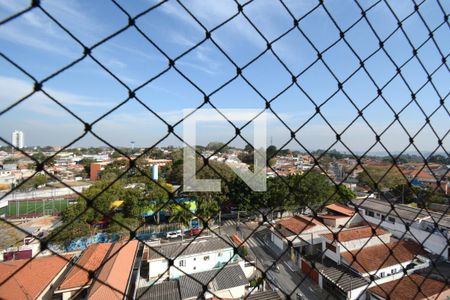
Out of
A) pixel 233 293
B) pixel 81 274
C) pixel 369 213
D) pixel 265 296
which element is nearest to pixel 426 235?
pixel 369 213

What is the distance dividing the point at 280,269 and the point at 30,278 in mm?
4160

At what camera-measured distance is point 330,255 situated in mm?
5301

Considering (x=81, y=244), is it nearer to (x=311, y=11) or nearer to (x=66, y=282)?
(x=66, y=282)

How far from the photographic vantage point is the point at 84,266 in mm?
4242

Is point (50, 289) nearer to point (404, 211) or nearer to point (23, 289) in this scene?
point (23, 289)

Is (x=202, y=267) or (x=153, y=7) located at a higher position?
(x=153, y=7)

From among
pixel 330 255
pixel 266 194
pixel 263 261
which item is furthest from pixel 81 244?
pixel 330 255

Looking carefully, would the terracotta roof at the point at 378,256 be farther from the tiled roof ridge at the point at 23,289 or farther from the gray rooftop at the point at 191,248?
the tiled roof ridge at the point at 23,289

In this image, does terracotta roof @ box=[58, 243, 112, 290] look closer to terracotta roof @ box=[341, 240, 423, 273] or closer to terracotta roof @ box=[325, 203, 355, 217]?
terracotta roof @ box=[341, 240, 423, 273]

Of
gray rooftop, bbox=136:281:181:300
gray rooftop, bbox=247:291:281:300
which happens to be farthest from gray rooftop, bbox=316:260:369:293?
gray rooftop, bbox=136:281:181:300

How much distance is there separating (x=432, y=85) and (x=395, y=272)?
5.06 m

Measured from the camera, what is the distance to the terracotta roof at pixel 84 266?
3475 millimetres

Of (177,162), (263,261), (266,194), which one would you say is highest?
(177,162)

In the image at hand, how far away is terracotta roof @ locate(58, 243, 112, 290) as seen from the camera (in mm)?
3475
